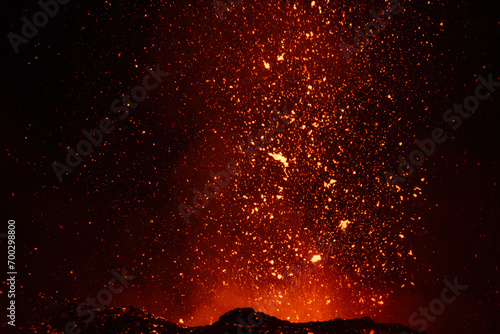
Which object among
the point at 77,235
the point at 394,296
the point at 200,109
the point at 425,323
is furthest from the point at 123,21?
the point at 425,323

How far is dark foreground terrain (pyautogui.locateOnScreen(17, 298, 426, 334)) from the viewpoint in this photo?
4.96 ft

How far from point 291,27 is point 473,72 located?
1103 millimetres

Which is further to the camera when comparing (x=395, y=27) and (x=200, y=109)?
(x=200, y=109)

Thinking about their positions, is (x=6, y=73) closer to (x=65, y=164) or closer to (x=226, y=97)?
(x=65, y=164)

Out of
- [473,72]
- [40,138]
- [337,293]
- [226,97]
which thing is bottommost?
[337,293]

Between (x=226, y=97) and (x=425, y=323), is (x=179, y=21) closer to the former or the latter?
(x=226, y=97)

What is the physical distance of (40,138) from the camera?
8.06ft

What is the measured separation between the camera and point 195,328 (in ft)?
5.19

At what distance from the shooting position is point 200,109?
8.23 ft

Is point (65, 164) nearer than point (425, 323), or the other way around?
point (425, 323)

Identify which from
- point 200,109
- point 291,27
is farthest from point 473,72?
point 200,109

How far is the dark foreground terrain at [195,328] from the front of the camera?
4.96 feet

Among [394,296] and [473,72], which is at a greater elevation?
[473,72]

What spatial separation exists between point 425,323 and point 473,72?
1.50m
